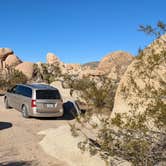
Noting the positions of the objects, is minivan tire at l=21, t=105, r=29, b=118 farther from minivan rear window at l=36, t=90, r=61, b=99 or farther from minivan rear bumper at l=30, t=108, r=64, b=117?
minivan rear window at l=36, t=90, r=61, b=99

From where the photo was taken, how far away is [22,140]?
12.5 metres

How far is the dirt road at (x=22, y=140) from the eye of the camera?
995 cm

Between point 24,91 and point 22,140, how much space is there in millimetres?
6158

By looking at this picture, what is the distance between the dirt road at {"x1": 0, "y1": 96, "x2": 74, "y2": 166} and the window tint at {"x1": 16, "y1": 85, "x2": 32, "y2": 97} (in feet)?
3.87

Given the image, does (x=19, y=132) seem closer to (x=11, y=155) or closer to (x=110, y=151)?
(x=11, y=155)

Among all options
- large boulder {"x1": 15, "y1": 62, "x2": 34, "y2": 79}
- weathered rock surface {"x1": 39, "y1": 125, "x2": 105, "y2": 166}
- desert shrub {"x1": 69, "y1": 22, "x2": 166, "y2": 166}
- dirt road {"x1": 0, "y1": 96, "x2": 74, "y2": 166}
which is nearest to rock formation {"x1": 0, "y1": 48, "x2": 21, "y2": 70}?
large boulder {"x1": 15, "y1": 62, "x2": 34, "y2": 79}

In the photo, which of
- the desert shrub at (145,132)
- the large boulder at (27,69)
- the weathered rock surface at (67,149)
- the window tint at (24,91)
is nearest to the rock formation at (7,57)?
the large boulder at (27,69)

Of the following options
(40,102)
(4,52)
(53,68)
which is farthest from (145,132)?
(4,52)

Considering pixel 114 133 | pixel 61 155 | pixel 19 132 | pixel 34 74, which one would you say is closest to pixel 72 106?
pixel 19 132

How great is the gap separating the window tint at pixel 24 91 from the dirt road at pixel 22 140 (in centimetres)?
118

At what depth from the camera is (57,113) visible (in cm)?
1783

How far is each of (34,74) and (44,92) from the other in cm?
2978

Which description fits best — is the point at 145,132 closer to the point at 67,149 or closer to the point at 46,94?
the point at 67,149

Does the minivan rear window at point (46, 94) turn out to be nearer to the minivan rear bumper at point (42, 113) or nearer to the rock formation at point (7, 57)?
the minivan rear bumper at point (42, 113)
